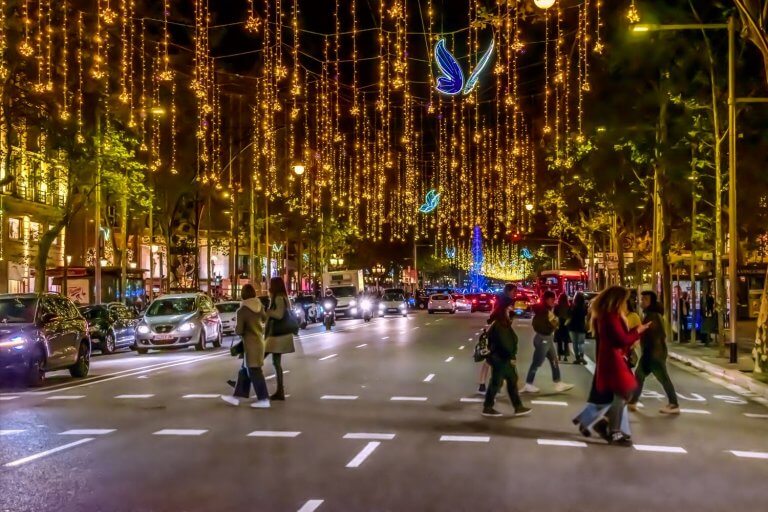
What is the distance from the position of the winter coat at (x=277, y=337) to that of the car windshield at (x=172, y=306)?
49.0 ft

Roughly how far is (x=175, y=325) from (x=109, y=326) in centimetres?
340

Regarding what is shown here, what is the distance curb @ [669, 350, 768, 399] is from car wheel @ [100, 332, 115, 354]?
55.5 feet

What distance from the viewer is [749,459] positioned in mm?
10898

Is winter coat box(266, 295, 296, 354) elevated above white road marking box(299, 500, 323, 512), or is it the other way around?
winter coat box(266, 295, 296, 354)

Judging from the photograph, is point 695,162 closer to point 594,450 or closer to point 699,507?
point 594,450

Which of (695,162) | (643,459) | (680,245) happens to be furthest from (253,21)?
(680,245)

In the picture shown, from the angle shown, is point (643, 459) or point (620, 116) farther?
point (620, 116)

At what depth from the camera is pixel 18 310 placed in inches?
776

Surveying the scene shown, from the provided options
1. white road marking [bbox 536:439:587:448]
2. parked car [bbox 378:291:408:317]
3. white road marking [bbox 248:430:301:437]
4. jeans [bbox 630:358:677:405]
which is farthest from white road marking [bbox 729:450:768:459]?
parked car [bbox 378:291:408:317]

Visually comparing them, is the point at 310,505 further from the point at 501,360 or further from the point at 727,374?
the point at 727,374

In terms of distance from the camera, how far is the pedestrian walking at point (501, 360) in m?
13.7

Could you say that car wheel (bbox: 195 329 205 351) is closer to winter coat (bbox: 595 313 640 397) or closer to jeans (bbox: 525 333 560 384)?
jeans (bbox: 525 333 560 384)

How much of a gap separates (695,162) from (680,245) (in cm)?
2215

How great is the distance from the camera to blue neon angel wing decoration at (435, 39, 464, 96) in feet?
92.2
